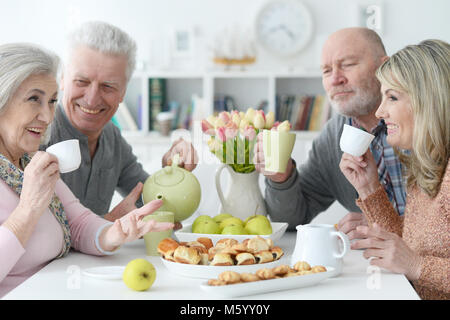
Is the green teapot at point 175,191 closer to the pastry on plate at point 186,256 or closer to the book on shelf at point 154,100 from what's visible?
the pastry on plate at point 186,256

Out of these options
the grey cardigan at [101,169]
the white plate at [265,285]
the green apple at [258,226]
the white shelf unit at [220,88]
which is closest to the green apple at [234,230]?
the green apple at [258,226]

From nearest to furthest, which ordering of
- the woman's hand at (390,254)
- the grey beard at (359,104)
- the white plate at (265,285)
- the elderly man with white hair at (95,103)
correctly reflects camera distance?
1. the white plate at (265,285)
2. the woman's hand at (390,254)
3. the elderly man with white hair at (95,103)
4. the grey beard at (359,104)

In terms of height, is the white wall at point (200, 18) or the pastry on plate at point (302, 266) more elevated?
the white wall at point (200, 18)

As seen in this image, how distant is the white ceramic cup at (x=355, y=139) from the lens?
1467mm

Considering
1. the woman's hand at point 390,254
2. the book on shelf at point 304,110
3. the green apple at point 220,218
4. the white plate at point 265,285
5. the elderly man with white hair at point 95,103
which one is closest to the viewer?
the white plate at point 265,285

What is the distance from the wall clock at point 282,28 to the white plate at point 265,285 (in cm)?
366

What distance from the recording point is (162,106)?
4.67 m

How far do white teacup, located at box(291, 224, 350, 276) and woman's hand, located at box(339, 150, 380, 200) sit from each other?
18.9 inches

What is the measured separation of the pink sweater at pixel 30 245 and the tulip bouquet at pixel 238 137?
42cm

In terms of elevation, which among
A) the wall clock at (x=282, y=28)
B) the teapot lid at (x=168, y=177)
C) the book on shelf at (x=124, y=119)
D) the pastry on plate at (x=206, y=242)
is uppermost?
the wall clock at (x=282, y=28)

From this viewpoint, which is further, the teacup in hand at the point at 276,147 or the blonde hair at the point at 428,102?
the teacup in hand at the point at 276,147

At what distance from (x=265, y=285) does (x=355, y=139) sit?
60 centimetres
